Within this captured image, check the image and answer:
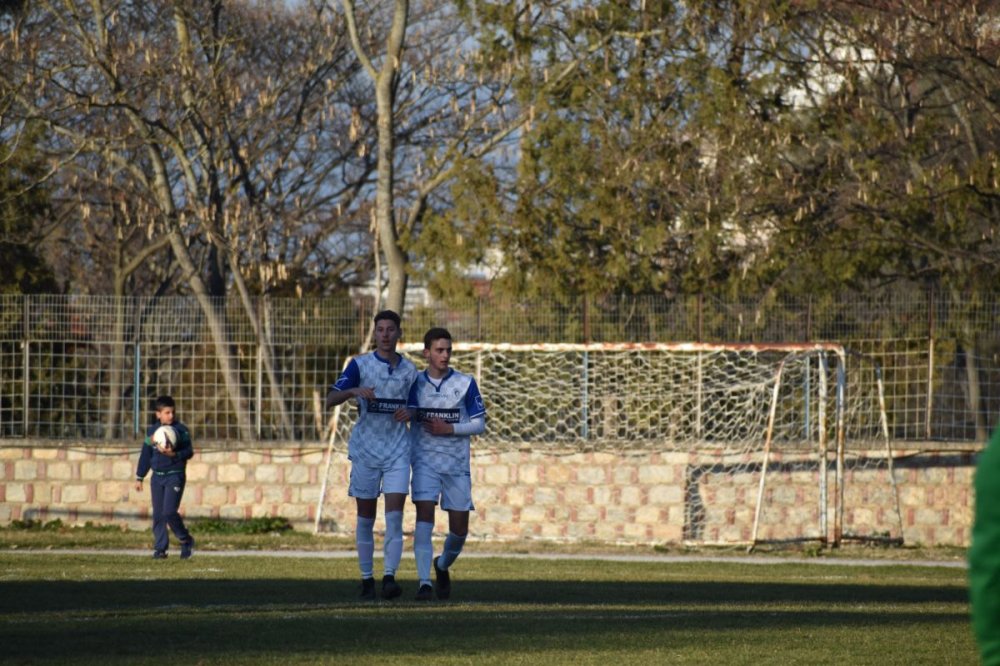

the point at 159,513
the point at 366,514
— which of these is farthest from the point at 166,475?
the point at 366,514

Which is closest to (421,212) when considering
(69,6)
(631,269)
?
(631,269)

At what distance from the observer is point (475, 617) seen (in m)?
9.31

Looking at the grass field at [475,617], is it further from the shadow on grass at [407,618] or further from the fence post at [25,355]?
the fence post at [25,355]

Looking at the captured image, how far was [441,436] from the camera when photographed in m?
10.6

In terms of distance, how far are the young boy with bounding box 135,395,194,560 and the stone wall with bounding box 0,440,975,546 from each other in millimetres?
5125

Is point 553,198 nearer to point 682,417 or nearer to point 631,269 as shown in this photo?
point 631,269

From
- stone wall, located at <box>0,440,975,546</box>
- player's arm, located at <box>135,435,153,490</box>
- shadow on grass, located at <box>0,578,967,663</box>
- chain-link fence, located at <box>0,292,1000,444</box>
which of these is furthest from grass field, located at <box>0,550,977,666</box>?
chain-link fence, located at <box>0,292,1000,444</box>

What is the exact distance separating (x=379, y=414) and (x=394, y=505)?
63 centimetres

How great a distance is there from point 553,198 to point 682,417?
211 inches

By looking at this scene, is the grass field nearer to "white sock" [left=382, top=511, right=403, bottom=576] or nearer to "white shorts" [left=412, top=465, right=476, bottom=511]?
"white sock" [left=382, top=511, right=403, bottom=576]

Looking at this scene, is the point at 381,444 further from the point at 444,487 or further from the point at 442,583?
the point at 442,583

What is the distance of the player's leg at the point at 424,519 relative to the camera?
1061 centimetres

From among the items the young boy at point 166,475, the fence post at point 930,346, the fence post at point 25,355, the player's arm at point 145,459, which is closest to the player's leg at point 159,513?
the young boy at point 166,475

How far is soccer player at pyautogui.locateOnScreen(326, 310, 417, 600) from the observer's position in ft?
34.8
